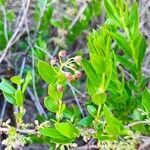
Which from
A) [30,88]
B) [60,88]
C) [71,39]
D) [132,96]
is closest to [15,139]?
[60,88]

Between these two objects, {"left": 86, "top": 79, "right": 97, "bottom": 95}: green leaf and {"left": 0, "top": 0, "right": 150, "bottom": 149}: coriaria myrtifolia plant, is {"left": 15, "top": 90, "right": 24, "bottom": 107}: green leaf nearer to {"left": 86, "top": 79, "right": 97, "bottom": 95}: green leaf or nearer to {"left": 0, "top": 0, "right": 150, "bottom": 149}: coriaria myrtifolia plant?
{"left": 0, "top": 0, "right": 150, "bottom": 149}: coriaria myrtifolia plant

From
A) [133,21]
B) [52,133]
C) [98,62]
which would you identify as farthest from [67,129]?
[133,21]

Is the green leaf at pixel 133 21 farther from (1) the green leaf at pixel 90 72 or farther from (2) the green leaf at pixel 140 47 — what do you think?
(1) the green leaf at pixel 90 72

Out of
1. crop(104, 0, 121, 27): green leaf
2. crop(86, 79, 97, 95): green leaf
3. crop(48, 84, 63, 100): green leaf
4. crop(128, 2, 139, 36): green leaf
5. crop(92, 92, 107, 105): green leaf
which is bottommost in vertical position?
crop(92, 92, 107, 105): green leaf

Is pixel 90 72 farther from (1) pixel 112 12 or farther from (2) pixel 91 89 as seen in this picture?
(1) pixel 112 12

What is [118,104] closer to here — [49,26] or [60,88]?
[60,88]

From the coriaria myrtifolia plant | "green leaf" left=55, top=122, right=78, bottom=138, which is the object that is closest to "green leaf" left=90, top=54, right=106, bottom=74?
the coriaria myrtifolia plant
